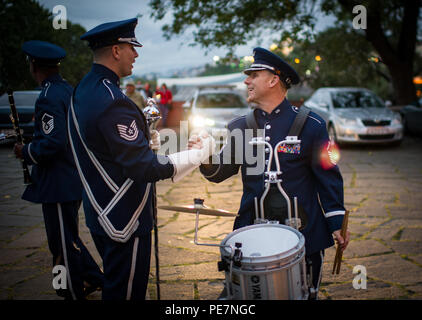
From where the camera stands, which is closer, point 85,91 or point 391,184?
point 85,91

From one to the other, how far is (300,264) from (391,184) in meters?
6.22

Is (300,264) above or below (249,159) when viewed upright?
below

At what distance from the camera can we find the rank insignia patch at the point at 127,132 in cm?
196

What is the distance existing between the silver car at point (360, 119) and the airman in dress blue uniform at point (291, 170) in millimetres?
8672

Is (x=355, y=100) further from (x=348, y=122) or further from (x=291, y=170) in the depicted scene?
(x=291, y=170)

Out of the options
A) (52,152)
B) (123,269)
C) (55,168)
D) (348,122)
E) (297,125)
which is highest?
(297,125)

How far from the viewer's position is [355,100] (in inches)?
502

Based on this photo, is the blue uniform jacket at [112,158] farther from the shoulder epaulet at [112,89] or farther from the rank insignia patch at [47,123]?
the rank insignia patch at [47,123]

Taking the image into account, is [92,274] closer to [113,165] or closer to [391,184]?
[113,165]

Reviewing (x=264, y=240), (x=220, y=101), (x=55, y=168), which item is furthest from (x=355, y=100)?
(x=264, y=240)

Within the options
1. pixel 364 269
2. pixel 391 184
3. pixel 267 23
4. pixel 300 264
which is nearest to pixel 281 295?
pixel 300 264

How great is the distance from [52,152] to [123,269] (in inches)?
51.2

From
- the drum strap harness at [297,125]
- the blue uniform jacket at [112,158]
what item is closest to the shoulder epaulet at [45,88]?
the blue uniform jacket at [112,158]

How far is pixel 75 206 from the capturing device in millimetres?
3268
